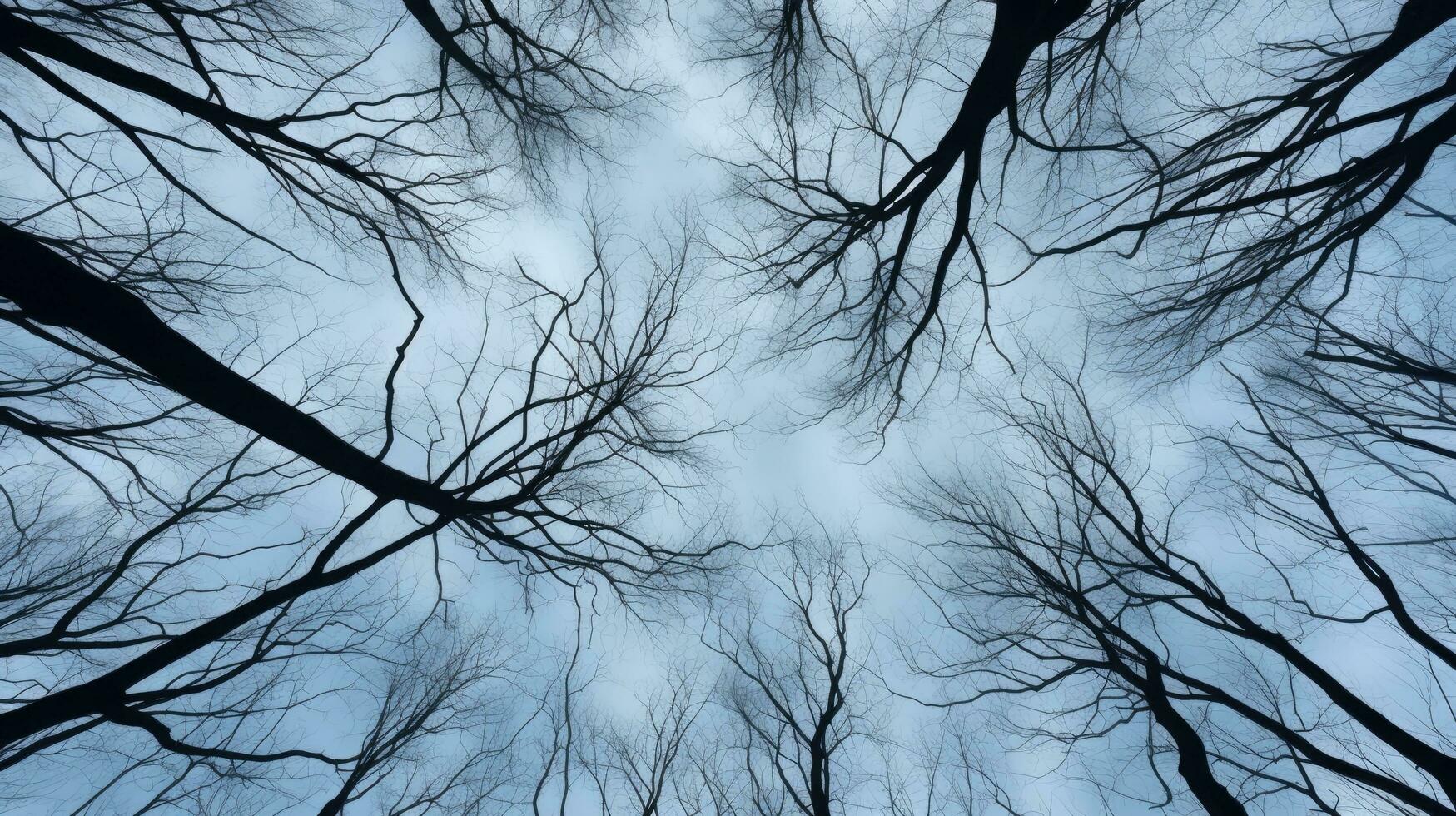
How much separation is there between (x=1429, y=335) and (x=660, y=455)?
8.71m

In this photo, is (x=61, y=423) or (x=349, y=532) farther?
(x=61, y=423)

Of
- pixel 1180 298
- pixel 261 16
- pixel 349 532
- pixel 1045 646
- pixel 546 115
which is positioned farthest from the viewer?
pixel 1045 646

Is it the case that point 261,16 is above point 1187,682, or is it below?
above

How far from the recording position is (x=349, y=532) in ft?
12.3

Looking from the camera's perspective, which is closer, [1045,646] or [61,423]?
[61,423]

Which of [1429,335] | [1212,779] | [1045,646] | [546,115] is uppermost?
[546,115]

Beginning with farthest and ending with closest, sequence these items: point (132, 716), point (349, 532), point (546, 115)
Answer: point (546, 115) → point (349, 532) → point (132, 716)

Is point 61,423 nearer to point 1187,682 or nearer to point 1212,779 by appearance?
point 1212,779

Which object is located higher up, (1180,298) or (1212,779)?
(1180,298)

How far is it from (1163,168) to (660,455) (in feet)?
19.0

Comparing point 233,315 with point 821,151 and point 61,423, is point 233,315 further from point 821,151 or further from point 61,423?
point 821,151

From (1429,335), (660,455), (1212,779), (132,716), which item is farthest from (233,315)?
(1429,335)

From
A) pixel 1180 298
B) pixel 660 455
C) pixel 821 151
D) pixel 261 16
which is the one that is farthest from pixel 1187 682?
pixel 261 16

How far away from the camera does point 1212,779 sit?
193 inches
